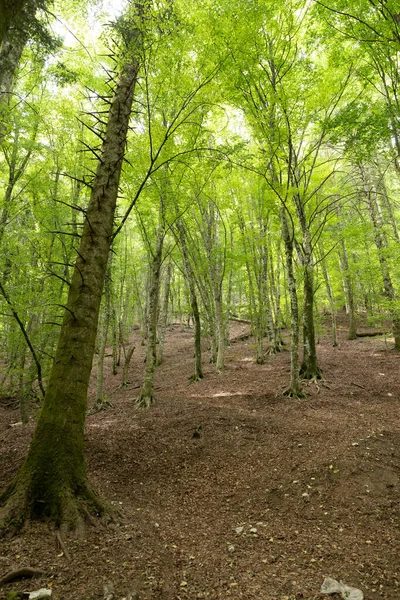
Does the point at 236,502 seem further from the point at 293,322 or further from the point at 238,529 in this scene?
the point at 293,322

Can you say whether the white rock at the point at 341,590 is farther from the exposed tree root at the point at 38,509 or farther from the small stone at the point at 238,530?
the exposed tree root at the point at 38,509

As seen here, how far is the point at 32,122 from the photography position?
35.0ft

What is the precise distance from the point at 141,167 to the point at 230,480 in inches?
303

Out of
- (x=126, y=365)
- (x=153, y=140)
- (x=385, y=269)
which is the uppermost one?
(x=153, y=140)

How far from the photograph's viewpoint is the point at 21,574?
223cm

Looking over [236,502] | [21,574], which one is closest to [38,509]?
[21,574]

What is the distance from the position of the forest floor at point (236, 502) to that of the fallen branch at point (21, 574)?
0.06 meters

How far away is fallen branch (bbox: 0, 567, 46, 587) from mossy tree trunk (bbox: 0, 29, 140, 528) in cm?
54

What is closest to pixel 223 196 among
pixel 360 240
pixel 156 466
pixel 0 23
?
pixel 360 240

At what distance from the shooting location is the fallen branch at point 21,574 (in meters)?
2.16

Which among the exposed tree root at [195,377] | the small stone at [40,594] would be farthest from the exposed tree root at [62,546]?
the exposed tree root at [195,377]

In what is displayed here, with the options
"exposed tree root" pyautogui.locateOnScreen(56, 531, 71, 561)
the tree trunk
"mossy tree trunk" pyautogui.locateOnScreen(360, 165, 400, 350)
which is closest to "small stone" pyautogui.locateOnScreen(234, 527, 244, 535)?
"exposed tree root" pyautogui.locateOnScreen(56, 531, 71, 561)

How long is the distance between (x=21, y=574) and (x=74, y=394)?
1412 mm

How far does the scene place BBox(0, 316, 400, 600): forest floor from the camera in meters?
2.47
